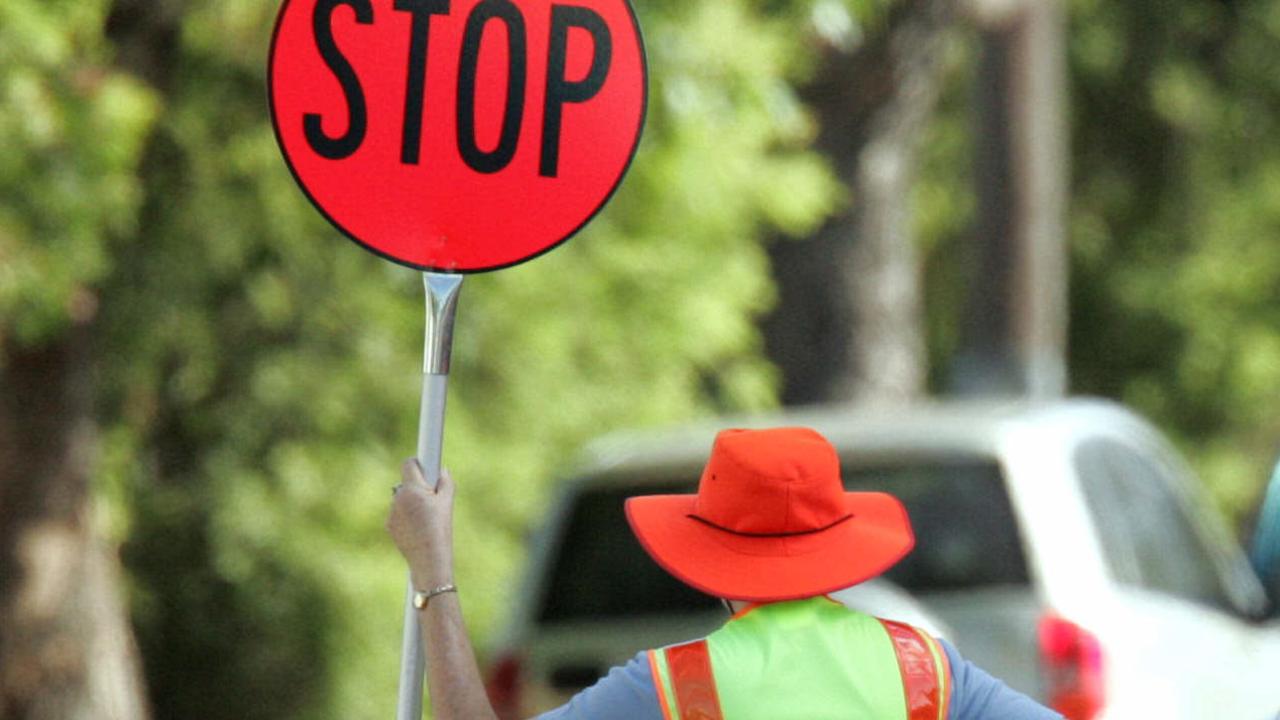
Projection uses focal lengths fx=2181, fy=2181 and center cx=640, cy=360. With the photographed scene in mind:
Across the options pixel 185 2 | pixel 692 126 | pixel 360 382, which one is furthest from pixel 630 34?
pixel 360 382

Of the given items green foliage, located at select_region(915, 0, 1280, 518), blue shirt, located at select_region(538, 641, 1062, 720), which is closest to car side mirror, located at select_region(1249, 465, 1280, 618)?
blue shirt, located at select_region(538, 641, 1062, 720)

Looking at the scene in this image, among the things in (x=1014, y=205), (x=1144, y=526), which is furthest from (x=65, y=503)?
(x=1014, y=205)

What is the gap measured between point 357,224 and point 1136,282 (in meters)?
18.2

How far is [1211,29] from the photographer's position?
69.2ft

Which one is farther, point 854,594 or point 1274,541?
point 854,594

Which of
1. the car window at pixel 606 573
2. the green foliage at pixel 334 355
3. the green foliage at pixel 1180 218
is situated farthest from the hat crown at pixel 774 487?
the green foliage at pixel 1180 218

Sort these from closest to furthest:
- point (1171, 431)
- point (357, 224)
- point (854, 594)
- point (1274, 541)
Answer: point (357, 224) < point (1274, 541) < point (854, 594) < point (1171, 431)

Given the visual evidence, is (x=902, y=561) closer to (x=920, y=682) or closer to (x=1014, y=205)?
(x=920, y=682)

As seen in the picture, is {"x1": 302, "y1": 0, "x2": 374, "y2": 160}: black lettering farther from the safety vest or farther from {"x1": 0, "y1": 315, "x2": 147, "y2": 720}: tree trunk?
{"x1": 0, "y1": 315, "x2": 147, "y2": 720}: tree trunk

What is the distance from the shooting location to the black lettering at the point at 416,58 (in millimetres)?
3412

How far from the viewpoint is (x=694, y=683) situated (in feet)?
8.50

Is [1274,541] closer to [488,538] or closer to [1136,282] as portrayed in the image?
[488,538]

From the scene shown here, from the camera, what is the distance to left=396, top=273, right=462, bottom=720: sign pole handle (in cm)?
313

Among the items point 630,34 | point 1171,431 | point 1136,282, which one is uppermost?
point 630,34
